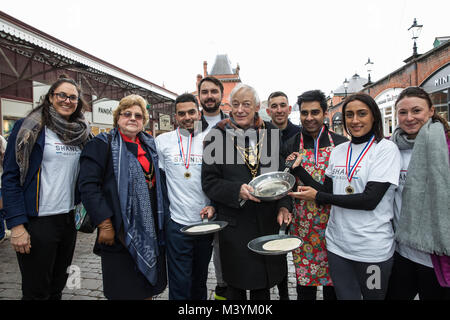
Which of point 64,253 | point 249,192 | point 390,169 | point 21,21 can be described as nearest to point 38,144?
point 64,253

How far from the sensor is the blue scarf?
2.02 m

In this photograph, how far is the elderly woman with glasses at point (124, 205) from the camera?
199 cm

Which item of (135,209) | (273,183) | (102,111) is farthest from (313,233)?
(102,111)

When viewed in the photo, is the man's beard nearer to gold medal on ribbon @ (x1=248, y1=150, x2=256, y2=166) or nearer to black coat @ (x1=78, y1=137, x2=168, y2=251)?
gold medal on ribbon @ (x1=248, y1=150, x2=256, y2=166)

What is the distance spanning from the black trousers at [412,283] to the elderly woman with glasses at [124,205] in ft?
6.40

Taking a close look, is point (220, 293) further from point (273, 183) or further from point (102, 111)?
point (102, 111)

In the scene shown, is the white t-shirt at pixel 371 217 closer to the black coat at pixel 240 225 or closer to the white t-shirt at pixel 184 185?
the black coat at pixel 240 225

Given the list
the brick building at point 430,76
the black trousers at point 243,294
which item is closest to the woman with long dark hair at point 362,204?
the black trousers at point 243,294

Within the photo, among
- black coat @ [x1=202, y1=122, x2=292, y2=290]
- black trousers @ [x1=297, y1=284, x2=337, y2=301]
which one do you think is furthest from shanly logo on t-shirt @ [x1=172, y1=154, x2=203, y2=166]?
black trousers @ [x1=297, y1=284, x2=337, y2=301]

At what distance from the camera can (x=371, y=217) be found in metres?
1.84

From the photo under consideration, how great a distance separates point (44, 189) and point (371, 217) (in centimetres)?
266
